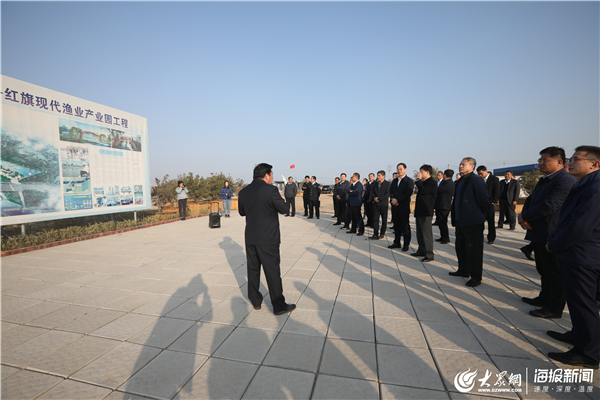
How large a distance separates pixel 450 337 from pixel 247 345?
6.32ft

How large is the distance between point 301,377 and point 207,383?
2.30ft

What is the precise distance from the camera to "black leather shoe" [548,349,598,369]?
6.84ft

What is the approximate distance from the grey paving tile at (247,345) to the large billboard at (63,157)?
684cm

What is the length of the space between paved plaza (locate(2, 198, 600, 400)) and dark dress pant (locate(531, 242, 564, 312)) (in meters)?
0.17

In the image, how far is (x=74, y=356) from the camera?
2326 mm

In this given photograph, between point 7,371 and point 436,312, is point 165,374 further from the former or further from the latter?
point 436,312

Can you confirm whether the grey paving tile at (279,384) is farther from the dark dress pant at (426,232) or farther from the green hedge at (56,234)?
the green hedge at (56,234)

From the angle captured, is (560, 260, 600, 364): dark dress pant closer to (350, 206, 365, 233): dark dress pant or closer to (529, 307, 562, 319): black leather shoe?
(529, 307, 562, 319): black leather shoe

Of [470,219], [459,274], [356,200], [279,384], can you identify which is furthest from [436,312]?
[356,200]

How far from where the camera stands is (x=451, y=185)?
6473 millimetres

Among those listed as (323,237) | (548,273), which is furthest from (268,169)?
(323,237)

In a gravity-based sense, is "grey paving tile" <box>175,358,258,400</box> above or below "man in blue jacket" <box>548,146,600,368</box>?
below

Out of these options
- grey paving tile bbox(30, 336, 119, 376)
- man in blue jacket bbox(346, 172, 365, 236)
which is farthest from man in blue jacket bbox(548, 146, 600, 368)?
man in blue jacket bbox(346, 172, 365, 236)

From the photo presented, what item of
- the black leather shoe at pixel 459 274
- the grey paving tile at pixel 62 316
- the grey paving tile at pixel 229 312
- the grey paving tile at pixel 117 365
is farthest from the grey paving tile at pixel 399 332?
the grey paving tile at pixel 62 316
